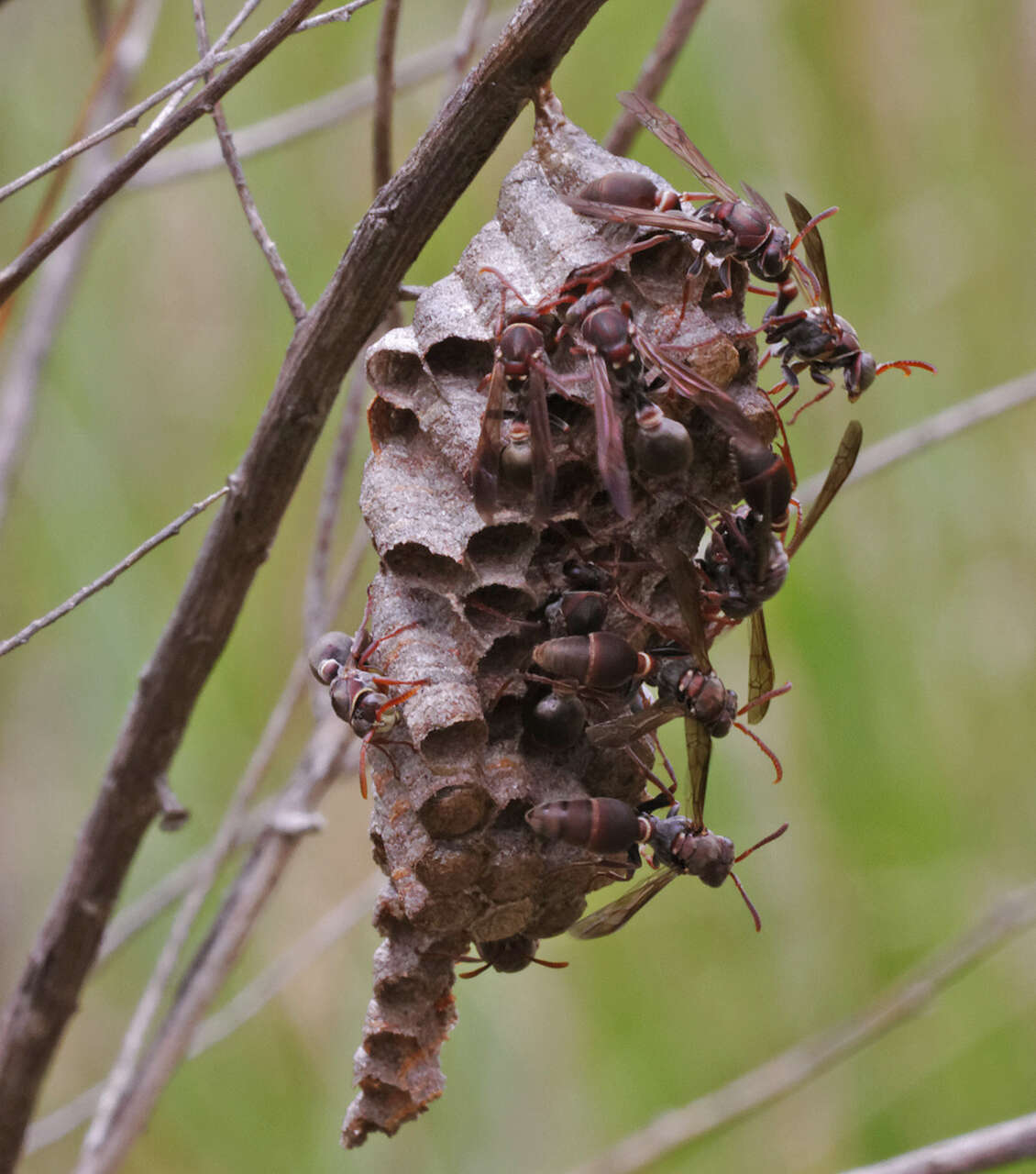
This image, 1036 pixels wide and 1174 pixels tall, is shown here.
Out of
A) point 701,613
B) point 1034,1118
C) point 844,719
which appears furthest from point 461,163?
point 844,719

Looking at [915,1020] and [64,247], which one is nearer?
[64,247]

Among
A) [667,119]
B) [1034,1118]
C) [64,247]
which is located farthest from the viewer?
[64,247]

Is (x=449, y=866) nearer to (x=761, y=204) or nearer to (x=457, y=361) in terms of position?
(x=457, y=361)

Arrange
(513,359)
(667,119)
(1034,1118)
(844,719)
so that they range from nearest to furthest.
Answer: (513,359), (1034,1118), (667,119), (844,719)

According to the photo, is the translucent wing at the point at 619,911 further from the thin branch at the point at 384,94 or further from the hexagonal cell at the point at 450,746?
the thin branch at the point at 384,94

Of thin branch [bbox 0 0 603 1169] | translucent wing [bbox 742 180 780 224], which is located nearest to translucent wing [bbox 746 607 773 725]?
translucent wing [bbox 742 180 780 224]

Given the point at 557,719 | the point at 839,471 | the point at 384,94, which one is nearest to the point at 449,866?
the point at 557,719

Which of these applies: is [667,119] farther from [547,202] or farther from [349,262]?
[349,262]
